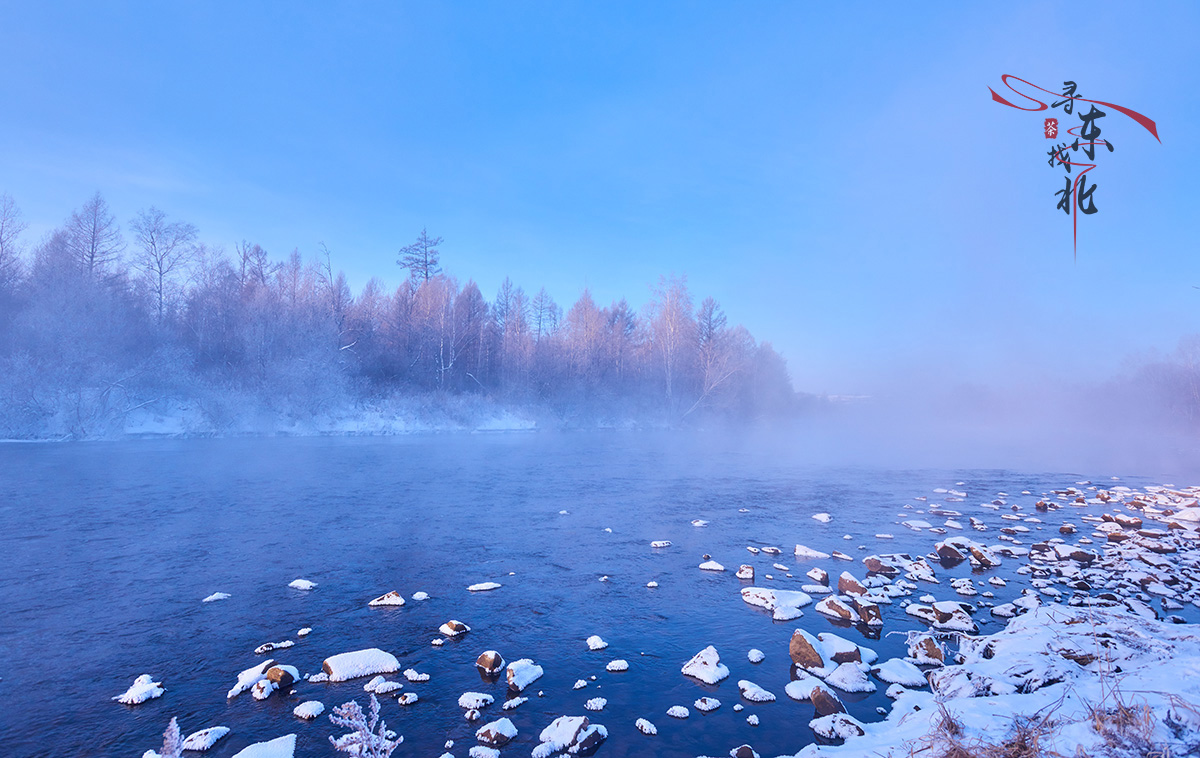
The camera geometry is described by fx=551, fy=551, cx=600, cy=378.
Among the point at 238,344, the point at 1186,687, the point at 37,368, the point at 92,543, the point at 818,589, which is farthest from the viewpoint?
the point at 238,344

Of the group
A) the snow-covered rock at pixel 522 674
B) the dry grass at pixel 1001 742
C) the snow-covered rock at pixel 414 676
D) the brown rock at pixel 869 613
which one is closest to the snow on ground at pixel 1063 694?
the dry grass at pixel 1001 742

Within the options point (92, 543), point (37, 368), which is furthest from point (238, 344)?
point (92, 543)

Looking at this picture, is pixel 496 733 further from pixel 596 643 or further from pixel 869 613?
pixel 869 613

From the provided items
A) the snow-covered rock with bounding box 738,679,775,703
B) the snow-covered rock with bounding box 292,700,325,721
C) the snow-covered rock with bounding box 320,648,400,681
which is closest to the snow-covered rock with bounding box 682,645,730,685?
the snow-covered rock with bounding box 738,679,775,703

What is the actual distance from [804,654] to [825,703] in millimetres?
935

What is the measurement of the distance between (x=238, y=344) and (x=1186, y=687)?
47360 mm

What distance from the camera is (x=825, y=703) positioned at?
493 centimetres

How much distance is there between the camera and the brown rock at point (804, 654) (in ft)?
19.1

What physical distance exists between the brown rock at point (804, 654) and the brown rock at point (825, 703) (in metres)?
0.72

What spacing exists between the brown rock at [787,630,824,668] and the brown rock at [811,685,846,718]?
0.72 meters

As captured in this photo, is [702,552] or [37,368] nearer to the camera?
[702,552]

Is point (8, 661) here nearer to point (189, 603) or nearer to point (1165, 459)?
point (189, 603)

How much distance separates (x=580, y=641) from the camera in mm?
6500

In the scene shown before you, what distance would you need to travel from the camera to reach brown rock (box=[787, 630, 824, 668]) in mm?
5809
